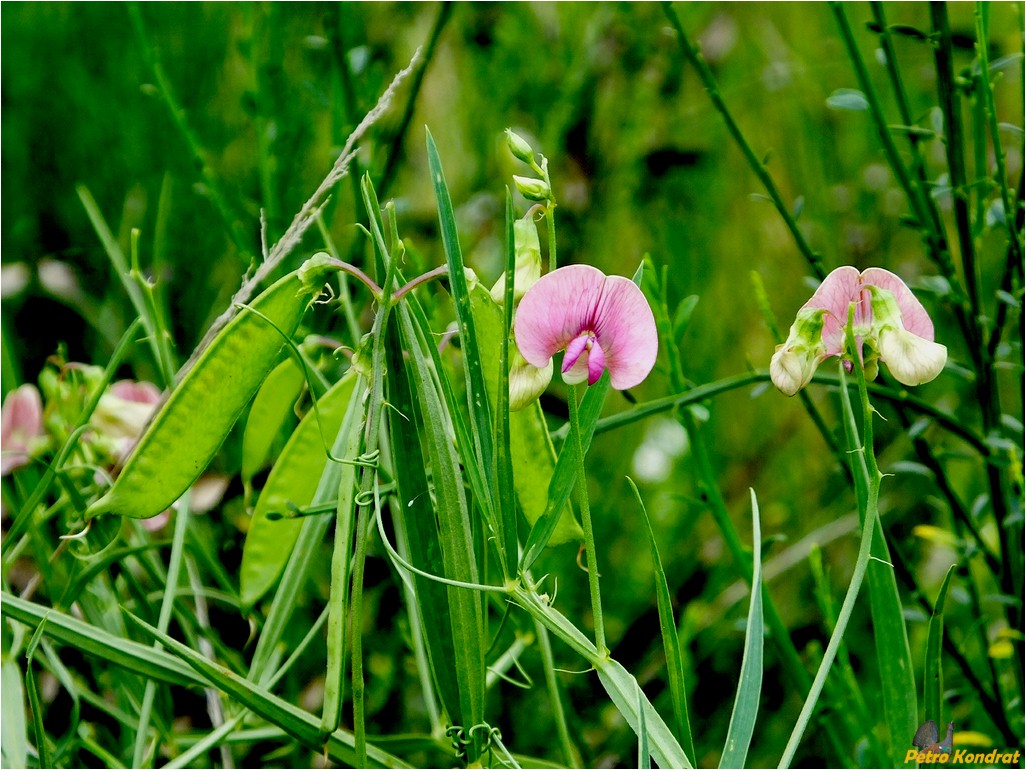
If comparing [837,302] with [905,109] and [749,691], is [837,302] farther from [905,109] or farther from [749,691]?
[905,109]

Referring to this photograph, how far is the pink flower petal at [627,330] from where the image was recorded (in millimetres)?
376

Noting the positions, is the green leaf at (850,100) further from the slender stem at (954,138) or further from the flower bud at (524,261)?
the flower bud at (524,261)

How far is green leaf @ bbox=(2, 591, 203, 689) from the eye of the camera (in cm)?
44

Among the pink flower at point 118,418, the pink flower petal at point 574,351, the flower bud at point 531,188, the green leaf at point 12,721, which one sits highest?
the flower bud at point 531,188

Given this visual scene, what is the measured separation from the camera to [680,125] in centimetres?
143

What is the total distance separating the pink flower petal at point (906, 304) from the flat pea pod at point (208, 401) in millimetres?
237

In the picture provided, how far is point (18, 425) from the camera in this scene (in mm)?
603

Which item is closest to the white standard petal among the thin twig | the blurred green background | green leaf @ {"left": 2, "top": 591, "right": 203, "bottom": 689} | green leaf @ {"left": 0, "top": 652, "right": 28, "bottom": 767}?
the thin twig

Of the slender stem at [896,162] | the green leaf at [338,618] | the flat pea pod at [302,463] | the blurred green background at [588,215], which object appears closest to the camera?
the green leaf at [338,618]

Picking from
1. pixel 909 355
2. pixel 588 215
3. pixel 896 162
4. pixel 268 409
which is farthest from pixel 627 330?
pixel 588 215

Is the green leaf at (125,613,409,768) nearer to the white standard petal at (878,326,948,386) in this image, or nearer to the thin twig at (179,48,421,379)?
the thin twig at (179,48,421,379)

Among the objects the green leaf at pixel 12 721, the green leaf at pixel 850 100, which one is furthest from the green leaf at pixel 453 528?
the green leaf at pixel 850 100

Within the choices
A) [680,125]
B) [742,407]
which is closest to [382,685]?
[742,407]

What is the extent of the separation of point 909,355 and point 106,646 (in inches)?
15.1
